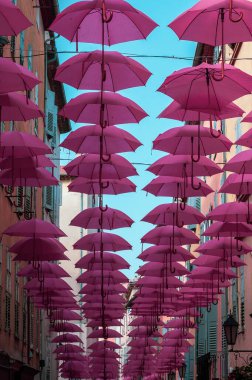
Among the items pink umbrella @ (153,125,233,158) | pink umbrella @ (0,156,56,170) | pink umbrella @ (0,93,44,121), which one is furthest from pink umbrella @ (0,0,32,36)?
pink umbrella @ (0,156,56,170)

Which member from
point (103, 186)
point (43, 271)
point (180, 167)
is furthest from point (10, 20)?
point (43, 271)

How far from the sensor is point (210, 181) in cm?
4300

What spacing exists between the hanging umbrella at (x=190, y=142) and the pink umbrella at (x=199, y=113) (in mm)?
763

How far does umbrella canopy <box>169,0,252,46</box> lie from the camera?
14.3m

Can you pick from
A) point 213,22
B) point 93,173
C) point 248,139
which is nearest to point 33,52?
point 93,173

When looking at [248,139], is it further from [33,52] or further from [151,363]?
[151,363]

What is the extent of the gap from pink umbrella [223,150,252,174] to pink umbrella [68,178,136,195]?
3742 mm

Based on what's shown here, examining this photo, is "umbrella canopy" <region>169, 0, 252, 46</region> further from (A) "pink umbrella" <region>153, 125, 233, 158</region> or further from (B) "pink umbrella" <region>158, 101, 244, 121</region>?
(A) "pink umbrella" <region>153, 125, 233, 158</region>

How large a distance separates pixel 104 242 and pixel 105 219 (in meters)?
2.10

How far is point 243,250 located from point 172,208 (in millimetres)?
2786

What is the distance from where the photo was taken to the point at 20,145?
58.7 ft

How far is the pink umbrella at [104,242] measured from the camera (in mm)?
27125

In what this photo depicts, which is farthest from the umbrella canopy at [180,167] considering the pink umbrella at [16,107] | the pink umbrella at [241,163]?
the pink umbrella at [16,107]

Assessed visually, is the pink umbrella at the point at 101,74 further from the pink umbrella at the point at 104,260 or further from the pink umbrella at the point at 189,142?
the pink umbrella at the point at 104,260
